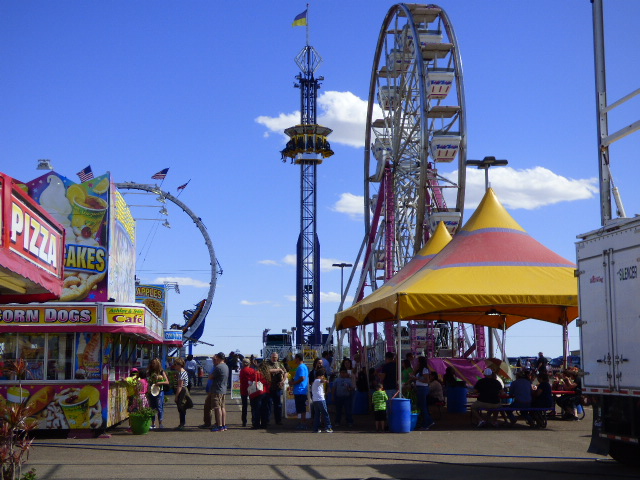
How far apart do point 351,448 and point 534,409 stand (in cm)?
459

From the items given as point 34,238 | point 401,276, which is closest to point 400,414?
point 401,276

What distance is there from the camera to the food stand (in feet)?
53.2

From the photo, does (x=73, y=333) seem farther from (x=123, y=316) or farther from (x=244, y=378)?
(x=244, y=378)

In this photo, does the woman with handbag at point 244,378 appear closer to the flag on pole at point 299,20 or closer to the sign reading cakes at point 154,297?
the sign reading cakes at point 154,297

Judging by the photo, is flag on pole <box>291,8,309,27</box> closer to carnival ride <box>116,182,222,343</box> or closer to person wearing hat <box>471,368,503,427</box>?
carnival ride <box>116,182,222,343</box>

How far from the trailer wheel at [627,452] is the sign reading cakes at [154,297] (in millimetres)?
33056

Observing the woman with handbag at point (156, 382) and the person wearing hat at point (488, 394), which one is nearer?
the person wearing hat at point (488, 394)

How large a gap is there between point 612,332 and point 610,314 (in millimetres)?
A: 224

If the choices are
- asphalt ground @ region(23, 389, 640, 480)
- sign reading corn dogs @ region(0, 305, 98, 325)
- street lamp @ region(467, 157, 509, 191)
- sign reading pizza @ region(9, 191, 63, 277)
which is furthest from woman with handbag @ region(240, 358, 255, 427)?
street lamp @ region(467, 157, 509, 191)

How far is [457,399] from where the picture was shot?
21.6m

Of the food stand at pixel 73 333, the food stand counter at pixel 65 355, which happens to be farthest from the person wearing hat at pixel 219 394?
the food stand counter at pixel 65 355

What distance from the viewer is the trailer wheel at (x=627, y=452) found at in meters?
11.4

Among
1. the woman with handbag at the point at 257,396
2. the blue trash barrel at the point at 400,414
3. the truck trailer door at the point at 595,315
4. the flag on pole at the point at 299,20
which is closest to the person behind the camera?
the truck trailer door at the point at 595,315

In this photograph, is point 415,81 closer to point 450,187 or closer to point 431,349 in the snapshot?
point 450,187
